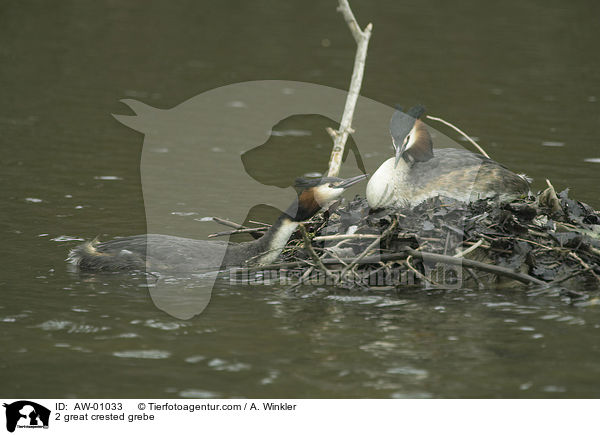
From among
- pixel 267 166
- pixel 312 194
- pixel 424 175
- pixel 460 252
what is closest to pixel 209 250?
pixel 312 194

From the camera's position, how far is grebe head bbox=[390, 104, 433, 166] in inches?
381

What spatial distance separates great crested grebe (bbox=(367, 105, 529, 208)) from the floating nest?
52 centimetres

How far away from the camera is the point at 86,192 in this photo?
12.6 meters

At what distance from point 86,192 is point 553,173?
6.43 meters

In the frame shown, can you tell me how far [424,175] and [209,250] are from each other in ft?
7.58

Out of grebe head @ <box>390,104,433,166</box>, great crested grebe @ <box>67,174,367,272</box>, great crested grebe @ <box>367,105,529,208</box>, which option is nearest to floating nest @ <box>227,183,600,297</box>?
great crested grebe @ <box>67,174,367,272</box>

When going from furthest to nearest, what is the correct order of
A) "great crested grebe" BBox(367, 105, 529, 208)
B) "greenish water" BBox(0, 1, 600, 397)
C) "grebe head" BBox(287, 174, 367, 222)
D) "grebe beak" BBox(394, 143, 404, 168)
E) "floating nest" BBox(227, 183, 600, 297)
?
"great crested grebe" BBox(367, 105, 529, 208) → "grebe beak" BBox(394, 143, 404, 168) → "grebe head" BBox(287, 174, 367, 222) → "floating nest" BBox(227, 183, 600, 297) → "greenish water" BBox(0, 1, 600, 397)

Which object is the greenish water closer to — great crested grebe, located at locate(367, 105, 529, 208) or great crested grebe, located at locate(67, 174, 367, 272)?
great crested grebe, located at locate(67, 174, 367, 272)

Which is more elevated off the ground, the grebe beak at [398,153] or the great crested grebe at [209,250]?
the grebe beak at [398,153]

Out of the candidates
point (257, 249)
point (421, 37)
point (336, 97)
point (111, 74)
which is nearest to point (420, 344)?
point (257, 249)

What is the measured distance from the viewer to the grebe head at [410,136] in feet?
Answer: 31.8

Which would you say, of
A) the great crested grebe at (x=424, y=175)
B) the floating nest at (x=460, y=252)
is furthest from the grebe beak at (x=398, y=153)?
the floating nest at (x=460, y=252)

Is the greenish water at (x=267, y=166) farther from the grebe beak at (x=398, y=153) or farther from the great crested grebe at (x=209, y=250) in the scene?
the grebe beak at (x=398, y=153)
